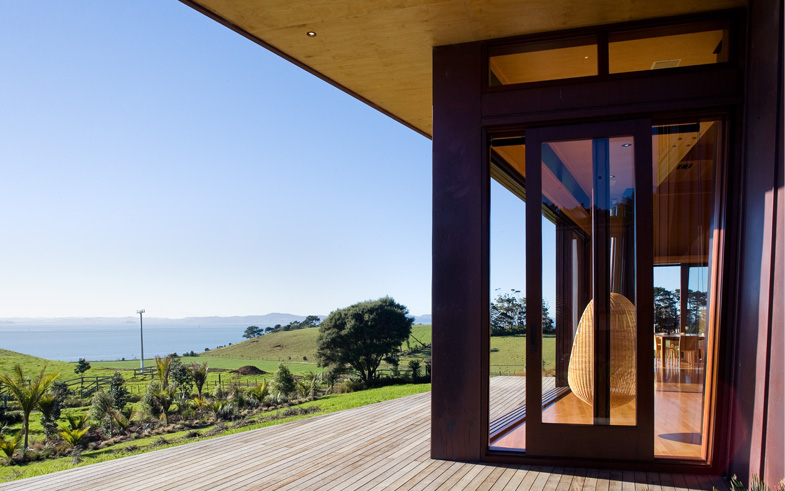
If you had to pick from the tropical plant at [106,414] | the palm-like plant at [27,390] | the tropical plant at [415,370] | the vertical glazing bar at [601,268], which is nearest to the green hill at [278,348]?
the tropical plant at [415,370]

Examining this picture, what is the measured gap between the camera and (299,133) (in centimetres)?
6456

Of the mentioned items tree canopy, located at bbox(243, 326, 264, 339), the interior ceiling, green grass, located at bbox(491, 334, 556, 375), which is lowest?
tree canopy, located at bbox(243, 326, 264, 339)

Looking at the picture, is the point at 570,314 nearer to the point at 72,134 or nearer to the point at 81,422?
the point at 81,422

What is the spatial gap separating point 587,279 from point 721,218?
98cm

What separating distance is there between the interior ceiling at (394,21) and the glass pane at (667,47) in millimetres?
135

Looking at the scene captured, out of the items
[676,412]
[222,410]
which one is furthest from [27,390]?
[676,412]

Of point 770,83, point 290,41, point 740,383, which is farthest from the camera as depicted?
point 290,41

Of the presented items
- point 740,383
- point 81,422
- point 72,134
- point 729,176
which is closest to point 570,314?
point 740,383

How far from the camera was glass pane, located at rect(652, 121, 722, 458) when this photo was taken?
3.79 metres

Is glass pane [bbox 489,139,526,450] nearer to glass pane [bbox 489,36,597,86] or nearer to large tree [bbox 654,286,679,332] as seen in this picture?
glass pane [bbox 489,36,597,86]

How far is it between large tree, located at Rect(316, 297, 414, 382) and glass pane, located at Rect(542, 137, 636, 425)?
22857 millimetres

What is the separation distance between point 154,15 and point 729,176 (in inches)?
1828

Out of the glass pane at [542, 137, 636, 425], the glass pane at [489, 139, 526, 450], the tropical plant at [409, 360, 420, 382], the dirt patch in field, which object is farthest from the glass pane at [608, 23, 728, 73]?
the dirt patch in field

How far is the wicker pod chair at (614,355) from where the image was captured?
3857 mm
